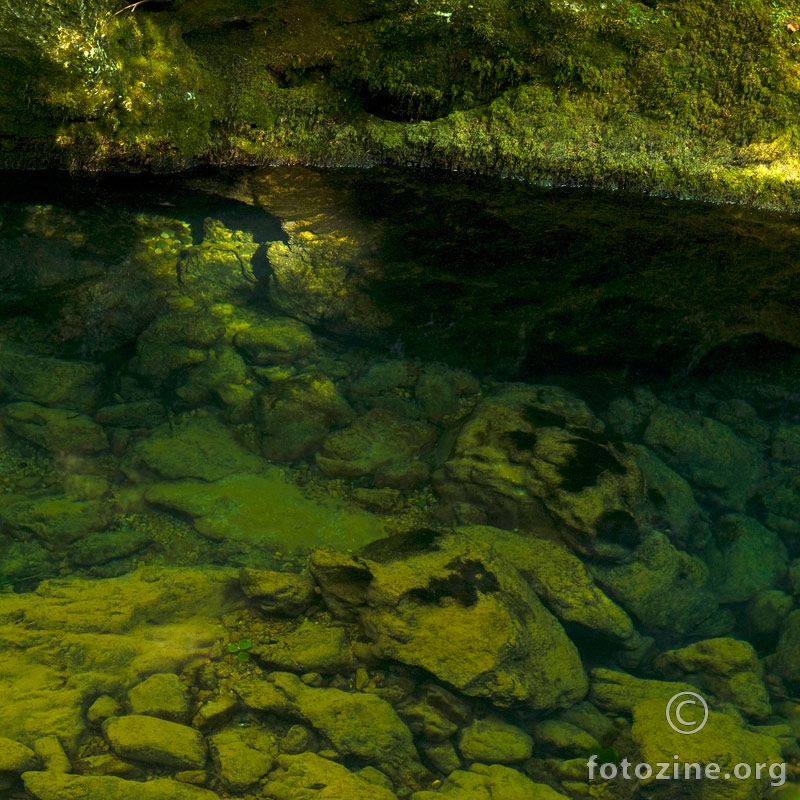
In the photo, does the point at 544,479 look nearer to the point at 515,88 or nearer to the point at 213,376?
the point at 213,376

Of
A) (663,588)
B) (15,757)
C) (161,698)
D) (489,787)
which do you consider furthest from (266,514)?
(663,588)

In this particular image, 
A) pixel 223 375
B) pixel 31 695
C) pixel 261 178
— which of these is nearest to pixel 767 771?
pixel 31 695

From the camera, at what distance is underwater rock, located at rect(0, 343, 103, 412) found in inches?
219

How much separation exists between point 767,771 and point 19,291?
20.8 feet

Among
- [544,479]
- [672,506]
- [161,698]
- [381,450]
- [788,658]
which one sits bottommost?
[788,658]

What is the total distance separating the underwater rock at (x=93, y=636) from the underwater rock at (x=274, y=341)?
2147 mm

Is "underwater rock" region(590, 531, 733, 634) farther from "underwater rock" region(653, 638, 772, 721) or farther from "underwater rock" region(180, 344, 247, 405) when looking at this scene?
"underwater rock" region(180, 344, 247, 405)

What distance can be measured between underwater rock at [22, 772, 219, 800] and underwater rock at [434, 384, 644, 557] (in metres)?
2.43

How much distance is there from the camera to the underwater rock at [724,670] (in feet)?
14.1

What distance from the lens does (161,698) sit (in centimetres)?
375

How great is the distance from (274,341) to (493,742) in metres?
3.67

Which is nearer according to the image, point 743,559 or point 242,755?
point 242,755

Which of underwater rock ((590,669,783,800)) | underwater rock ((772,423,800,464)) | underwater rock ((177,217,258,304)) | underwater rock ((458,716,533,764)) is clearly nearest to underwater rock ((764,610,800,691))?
underwater rock ((590,669,783,800))

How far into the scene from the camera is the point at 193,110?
8242mm
